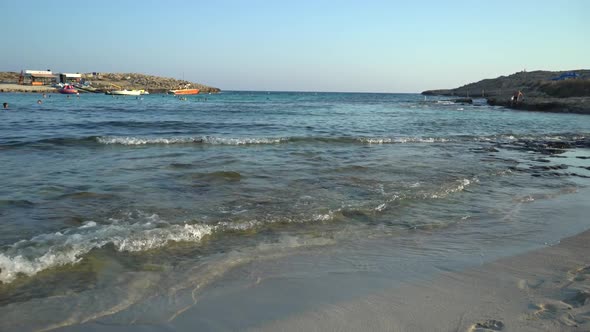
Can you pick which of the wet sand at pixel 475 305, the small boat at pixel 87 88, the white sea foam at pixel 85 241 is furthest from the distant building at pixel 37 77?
the wet sand at pixel 475 305

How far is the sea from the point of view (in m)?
3.82

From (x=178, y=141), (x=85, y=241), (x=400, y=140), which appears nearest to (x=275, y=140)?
(x=178, y=141)

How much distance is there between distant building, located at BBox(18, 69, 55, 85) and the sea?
11155 cm

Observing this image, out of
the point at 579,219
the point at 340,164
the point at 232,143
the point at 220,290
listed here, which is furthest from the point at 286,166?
the point at 220,290

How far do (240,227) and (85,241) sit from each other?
203 cm

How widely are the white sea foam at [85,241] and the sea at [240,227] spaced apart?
1.0 inches

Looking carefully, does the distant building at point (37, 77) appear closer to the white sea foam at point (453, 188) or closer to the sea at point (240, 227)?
the sea at point (240, 227)

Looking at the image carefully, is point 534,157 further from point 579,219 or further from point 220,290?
point 220,290

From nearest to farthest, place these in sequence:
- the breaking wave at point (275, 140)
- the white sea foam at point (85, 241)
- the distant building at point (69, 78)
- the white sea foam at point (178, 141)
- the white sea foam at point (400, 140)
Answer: the white sea foam at point (85, 241) → the breaking wave at point (275, 140) → the white sea foam at point (178, 141) → the white sea foam at point (400, 140) → the distant building at point (69, 78)

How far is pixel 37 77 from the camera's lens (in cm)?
10969

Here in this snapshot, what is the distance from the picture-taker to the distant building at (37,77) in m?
106

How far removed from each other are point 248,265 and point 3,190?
608cm

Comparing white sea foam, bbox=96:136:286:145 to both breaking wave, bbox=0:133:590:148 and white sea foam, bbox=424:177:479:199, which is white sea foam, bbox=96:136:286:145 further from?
white sea foam, bbox=424:177:479:199

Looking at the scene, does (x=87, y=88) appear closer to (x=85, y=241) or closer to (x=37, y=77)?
(x=37, y=77)
